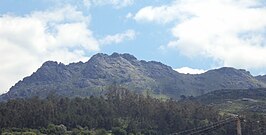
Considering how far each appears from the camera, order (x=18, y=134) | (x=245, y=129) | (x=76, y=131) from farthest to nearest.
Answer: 1. (x=245, y=129)
2. (x=76, y=131)
3. (x=18, y=134)

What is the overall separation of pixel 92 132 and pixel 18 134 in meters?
29.2

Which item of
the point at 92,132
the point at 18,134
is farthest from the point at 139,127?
the point at 18,134

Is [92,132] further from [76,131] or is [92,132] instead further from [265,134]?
[265,134]

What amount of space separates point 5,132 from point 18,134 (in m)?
8.08

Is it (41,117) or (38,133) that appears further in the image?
(41,117)

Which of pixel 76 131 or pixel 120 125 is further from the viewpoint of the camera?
pixel 120 125

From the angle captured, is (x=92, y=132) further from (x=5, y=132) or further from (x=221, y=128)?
(x=221, y=128)

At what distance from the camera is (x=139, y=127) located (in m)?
197

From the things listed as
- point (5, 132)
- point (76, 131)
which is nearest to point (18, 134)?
point (5, 132)

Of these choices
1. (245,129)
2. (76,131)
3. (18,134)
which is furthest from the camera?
(245,129)

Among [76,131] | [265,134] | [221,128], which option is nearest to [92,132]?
[76,131]

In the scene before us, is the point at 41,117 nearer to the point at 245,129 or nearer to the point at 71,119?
the point at 71,119

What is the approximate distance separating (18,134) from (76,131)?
24031 millimetres

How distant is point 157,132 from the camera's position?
7717 inches
